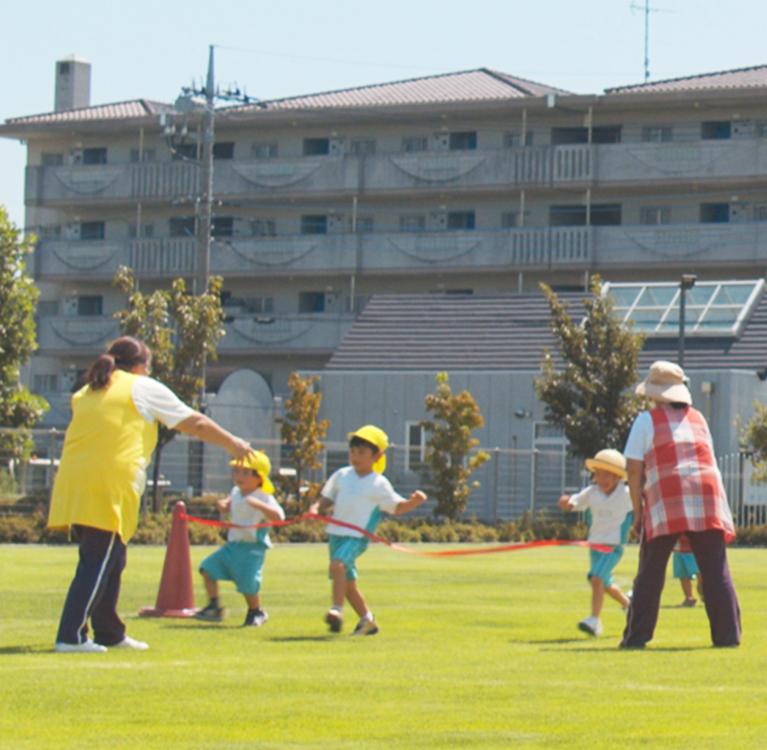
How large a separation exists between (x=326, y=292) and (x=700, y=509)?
68305mm

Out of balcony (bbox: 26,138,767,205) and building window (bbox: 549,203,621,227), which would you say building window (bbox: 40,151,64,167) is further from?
building window (bbox: 549,203,621,227)

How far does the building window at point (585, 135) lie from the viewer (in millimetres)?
78375

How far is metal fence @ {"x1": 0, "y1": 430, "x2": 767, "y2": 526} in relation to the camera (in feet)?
164

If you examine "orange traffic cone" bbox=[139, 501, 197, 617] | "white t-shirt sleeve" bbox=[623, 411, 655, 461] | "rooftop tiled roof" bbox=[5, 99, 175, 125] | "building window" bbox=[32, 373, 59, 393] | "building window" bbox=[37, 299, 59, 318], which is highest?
"rooftop tiled roof" bbox=[5, 99, 175, 125]

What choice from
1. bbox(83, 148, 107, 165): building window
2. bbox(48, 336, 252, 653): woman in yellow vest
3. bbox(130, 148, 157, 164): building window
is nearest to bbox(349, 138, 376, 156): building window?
bbox(130, 148, 157, 164): building window

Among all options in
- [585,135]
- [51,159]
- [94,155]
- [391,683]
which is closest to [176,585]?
[391,683]

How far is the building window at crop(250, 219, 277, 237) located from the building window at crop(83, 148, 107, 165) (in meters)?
7.70

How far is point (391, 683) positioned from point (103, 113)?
78789 millimetres

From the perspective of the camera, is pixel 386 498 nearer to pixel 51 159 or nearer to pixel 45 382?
pixel 45 382

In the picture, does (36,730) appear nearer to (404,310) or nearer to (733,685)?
(733,685)

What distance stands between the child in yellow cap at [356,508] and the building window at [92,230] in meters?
72.0

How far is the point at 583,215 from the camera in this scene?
257ft

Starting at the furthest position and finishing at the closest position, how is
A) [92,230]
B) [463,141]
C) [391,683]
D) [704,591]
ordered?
[92,230]
[463,141]
[704,591]
[391,683]

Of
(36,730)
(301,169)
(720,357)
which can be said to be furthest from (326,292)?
(36,730)
